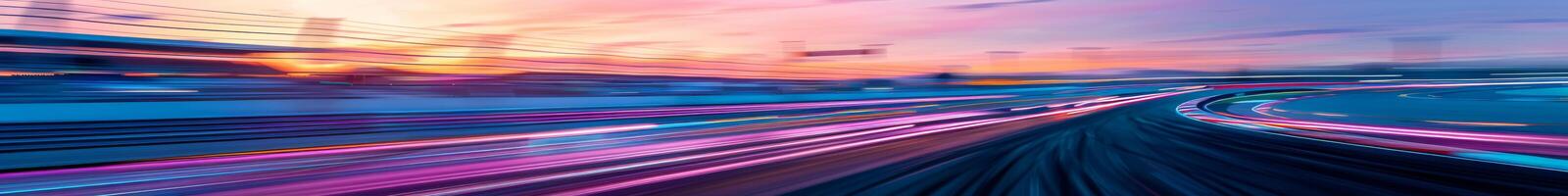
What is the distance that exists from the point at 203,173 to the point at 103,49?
9778mm

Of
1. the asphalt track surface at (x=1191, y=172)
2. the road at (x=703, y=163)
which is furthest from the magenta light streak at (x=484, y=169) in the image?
the asphalt track surface at (x=1191, y=172)

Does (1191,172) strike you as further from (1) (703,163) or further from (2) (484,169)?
(2) (484,169)

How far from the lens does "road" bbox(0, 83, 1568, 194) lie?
5539 millimetres

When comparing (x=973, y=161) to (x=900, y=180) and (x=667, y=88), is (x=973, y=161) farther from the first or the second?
(x=667, y=88)

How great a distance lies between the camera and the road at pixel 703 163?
554 cm

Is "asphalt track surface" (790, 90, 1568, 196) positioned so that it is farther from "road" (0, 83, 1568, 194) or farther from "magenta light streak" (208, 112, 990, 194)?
"magenta light streak" (208, 112, 990, 194)

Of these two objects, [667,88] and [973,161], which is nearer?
[973,161]

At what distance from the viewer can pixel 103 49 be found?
1441 centimetres

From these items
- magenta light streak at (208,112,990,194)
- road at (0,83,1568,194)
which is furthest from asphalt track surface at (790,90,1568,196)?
magenta light streak at (208,112,990,194)

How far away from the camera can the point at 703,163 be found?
23.6ft

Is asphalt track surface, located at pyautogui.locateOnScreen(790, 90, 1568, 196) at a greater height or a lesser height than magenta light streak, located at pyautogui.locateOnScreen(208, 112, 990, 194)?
lesser

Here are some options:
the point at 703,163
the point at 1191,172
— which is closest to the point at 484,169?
the point at 703,163

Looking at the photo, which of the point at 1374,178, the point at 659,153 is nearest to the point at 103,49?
the point at 659,153

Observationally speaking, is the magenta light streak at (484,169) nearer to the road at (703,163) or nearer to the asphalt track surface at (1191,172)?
the road at (703,163)
